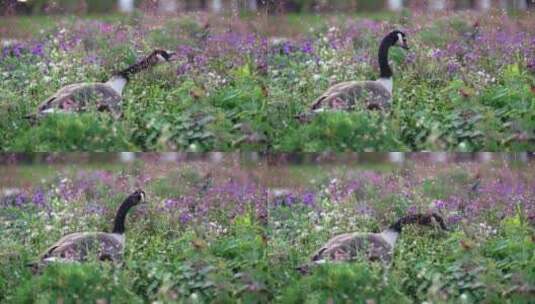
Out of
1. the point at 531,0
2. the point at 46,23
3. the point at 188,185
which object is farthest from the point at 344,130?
the point at 46,23

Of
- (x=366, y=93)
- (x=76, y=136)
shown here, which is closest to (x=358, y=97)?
(x=366, y=93)

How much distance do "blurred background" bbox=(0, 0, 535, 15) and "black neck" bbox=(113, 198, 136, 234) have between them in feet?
3.73

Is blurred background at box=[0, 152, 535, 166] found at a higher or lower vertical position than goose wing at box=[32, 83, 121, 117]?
lower

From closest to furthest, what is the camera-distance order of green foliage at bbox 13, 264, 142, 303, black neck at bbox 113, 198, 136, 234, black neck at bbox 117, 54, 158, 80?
1. green foliage at bbox 13, 264, 142, 303
2. black neck at bbox 113, 198, 136, 234
3. black neck at bbox 117, 54, 158, 80

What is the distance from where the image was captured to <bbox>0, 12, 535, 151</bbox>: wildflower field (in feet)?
15.6

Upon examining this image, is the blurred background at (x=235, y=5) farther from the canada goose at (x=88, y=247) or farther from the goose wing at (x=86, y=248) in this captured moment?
the goose wing at (x=86, y=248)

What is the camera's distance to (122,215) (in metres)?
4.73

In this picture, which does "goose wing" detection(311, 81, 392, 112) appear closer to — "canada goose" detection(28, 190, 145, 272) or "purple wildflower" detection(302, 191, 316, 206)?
"purple wildflower" detection(302, 191, 316, 206)

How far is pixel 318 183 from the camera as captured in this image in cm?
481

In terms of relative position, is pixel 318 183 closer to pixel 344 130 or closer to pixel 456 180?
pixel 344 130

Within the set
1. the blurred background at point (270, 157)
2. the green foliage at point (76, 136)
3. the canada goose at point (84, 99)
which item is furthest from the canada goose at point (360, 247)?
the canada goose at point (84, 99)

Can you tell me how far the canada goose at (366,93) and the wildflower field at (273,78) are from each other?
0.06 meters

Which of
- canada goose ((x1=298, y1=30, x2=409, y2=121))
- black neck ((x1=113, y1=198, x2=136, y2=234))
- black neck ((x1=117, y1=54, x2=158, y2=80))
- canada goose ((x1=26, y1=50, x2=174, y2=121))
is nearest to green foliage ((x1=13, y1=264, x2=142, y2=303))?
black neck ((x1=113, y1=198, x2=136, y2=234))

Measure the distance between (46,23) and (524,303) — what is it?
10.6ft
